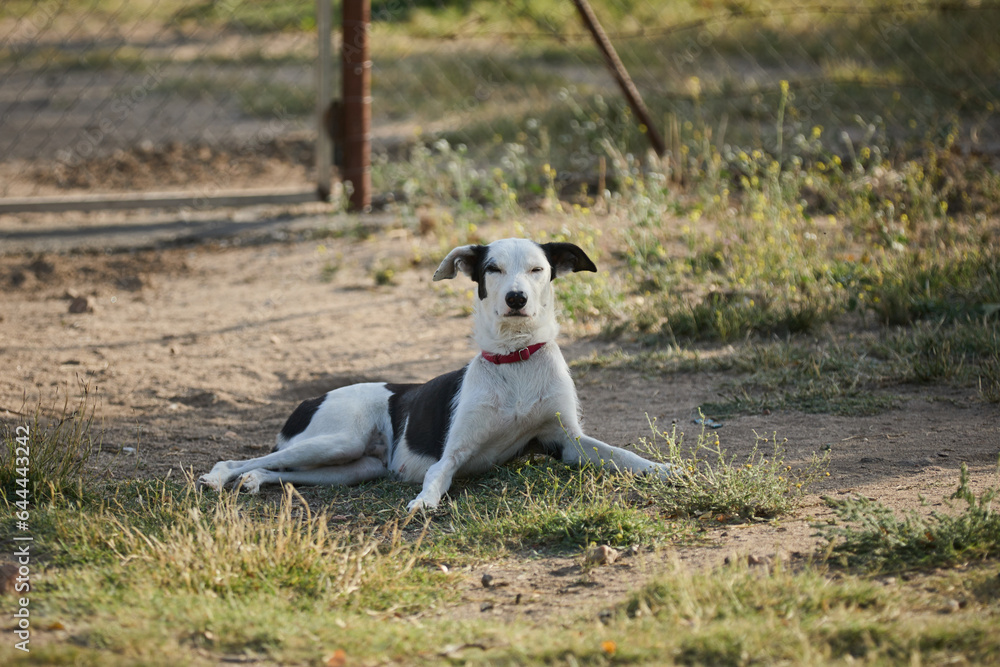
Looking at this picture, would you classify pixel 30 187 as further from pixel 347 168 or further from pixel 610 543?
pixel 610 543

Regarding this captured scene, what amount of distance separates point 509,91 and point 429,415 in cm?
873

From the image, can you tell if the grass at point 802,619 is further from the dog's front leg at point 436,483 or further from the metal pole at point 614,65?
the metal pole at point 614,65

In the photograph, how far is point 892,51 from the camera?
12203 mm

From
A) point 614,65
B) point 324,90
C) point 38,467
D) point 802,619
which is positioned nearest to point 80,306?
point 324,90

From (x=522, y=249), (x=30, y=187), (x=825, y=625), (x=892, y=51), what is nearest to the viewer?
(x=825, y=625)

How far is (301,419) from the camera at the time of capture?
4.45m

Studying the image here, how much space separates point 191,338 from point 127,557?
3.34 metres

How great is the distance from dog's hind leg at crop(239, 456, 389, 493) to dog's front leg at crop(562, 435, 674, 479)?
93 cm

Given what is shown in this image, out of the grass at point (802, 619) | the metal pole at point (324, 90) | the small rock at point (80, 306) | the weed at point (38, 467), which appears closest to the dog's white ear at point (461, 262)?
the weed at point (38, 467)

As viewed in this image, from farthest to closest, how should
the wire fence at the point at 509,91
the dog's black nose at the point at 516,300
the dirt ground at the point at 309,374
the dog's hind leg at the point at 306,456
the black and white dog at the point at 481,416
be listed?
the wire fence at the point at 509,91, the dog's hind leg at the point at 306,456, the black and white dog at the point at 481,416, the dog's black nose at the point at 516,300, the dirt ground at the point at 309,374

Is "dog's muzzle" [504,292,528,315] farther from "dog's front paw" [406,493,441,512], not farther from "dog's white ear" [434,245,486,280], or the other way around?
"dog's front paw" [406,493,441,512]

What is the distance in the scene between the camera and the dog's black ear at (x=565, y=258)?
425cm

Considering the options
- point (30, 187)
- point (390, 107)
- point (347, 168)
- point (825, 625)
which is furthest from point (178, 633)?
point (390, 107)

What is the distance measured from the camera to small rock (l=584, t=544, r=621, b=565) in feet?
10.7
